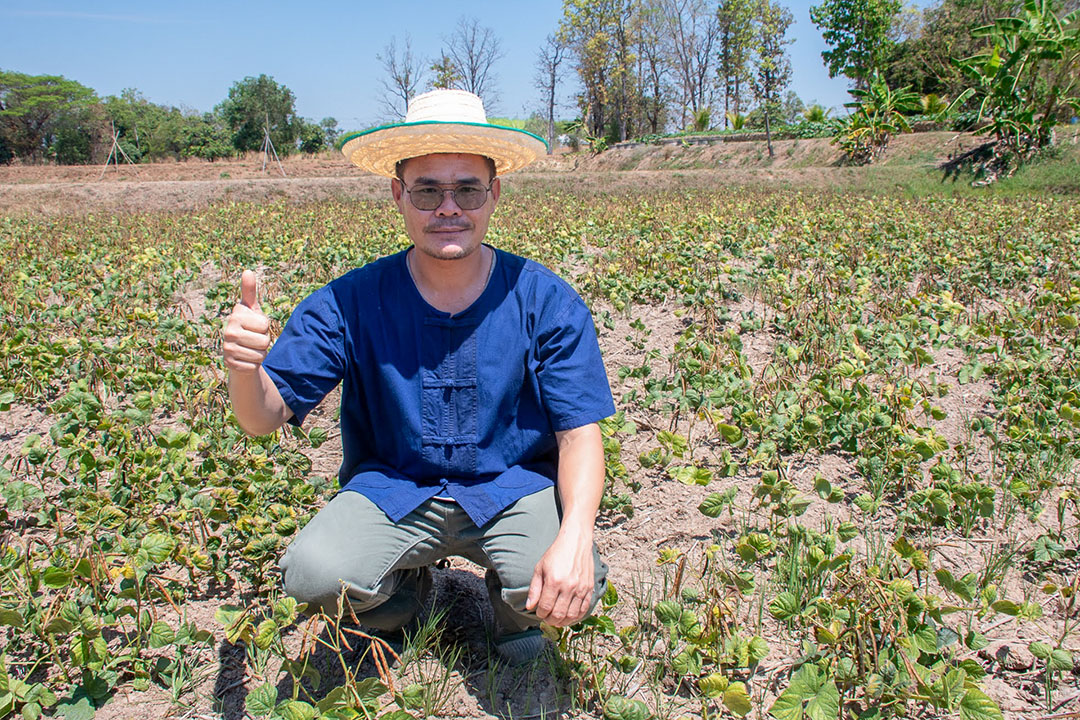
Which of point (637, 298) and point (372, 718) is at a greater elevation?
point (637, 298)

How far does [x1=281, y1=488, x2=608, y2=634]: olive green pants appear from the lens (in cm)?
179

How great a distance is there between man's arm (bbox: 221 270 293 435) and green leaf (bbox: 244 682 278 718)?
55 centimetres

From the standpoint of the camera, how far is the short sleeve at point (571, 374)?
1897 mm

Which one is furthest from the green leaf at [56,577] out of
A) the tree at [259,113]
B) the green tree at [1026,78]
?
the tree at [259,113]

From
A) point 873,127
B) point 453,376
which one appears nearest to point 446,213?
point 453,376

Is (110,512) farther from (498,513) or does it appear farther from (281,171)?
(281,171)

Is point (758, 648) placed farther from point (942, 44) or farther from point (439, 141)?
point (942, 44)

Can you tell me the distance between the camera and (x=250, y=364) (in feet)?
5.42

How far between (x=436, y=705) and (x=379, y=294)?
38.3 inches

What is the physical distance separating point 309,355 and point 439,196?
487 millimetres

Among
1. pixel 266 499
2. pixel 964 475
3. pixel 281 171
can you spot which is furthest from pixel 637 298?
pixel 281 171

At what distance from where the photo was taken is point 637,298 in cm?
525

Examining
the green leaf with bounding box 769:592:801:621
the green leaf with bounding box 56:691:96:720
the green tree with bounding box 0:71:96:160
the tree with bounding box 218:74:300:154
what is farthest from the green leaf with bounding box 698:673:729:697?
the green tree with bounding box 0:71:96:160

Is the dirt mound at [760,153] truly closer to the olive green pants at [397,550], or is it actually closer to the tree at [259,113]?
the tree at [259,113]
